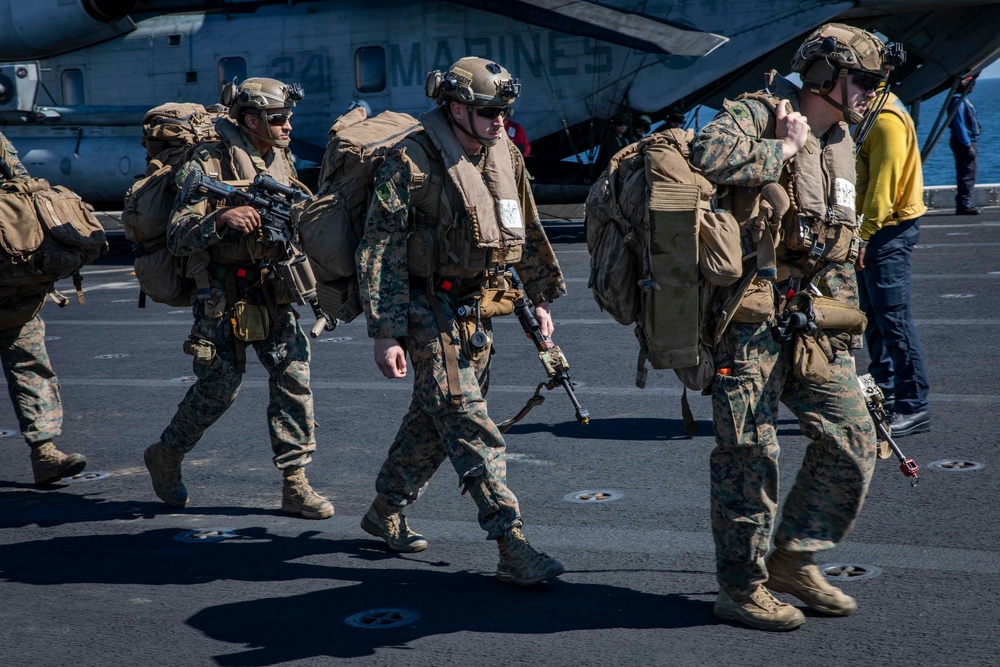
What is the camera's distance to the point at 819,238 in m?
3.80

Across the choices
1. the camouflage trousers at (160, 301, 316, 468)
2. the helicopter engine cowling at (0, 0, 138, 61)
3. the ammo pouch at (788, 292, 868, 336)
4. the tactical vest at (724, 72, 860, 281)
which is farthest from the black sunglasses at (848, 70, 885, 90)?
the helicopter engine cowling at (0, 0, 138, 61)

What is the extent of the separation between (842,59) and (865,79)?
0.13 metres

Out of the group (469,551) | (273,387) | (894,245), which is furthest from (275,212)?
(894,245)

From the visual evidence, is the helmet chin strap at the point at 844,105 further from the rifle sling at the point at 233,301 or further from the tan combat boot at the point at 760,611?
the rifle sling at the point at 233,301

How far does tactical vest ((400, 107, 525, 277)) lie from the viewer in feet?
14.0

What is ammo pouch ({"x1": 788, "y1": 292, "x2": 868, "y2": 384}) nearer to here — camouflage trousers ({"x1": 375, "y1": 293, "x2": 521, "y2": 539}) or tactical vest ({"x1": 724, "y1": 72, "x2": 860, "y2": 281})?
tactical vest ({"x1": 724, "y1": 72, "x2": 860, "y2": 281})

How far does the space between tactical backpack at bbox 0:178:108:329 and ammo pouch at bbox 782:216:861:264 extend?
391 centimetres

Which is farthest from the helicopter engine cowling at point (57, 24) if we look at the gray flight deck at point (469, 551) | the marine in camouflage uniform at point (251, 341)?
the marine in camouflage uniform at point (251, 341)

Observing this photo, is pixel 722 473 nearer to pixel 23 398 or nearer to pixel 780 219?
pixel 780 219

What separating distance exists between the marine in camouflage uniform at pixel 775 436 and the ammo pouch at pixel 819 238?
0.06 metres

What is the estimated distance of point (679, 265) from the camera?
11.9 feet

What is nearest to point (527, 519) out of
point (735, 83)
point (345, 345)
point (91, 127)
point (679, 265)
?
point (679, 265)

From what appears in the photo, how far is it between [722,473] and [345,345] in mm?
6418

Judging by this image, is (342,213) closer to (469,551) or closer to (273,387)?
(273,387)
